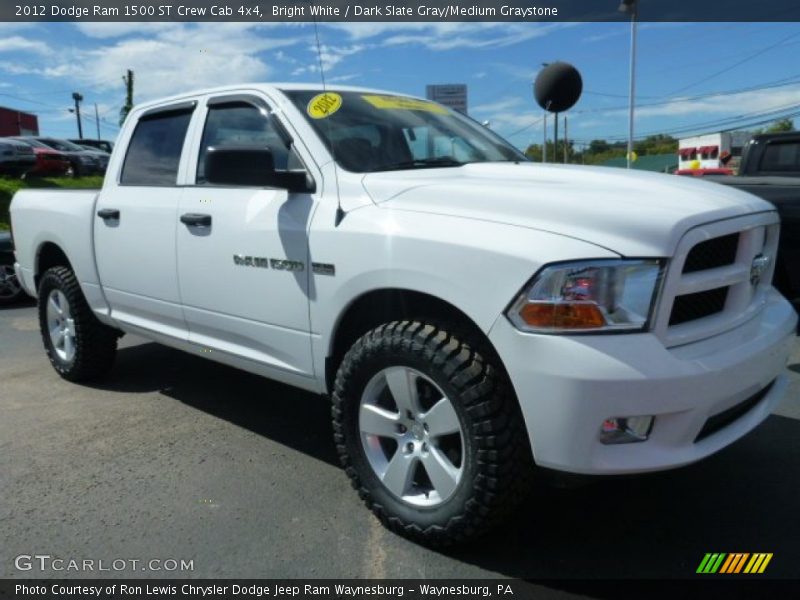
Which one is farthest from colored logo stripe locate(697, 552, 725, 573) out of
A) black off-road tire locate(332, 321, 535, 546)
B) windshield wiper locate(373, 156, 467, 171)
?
windshield wiper locate(373, 156, 467, 171)

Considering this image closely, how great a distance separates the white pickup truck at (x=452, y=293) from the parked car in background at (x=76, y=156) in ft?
69.6

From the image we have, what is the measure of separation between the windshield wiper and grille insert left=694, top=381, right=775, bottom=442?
1.66 metres

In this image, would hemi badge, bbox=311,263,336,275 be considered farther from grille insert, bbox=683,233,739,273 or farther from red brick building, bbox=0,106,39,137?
red brick building, bbox=0,106,39,137

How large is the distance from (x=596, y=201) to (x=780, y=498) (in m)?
1.70

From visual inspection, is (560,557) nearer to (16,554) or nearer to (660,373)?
(660,373)

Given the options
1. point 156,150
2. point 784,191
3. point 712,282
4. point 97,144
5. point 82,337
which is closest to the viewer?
point 712,282

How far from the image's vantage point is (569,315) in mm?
2184

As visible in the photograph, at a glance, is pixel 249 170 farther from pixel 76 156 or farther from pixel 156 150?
pixel 76 156

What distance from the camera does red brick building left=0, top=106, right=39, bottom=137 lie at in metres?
47.7

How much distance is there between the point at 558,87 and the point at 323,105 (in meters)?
4.27

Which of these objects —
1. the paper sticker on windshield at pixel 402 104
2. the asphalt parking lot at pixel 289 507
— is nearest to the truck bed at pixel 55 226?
the asphalt parking lot at pixel 289 507

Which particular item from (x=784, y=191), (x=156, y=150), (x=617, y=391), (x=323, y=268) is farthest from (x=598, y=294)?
(x=784, y=191)

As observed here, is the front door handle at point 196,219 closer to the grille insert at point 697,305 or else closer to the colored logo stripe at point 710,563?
the grille insert at point 697,305

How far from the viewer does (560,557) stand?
103 inches
